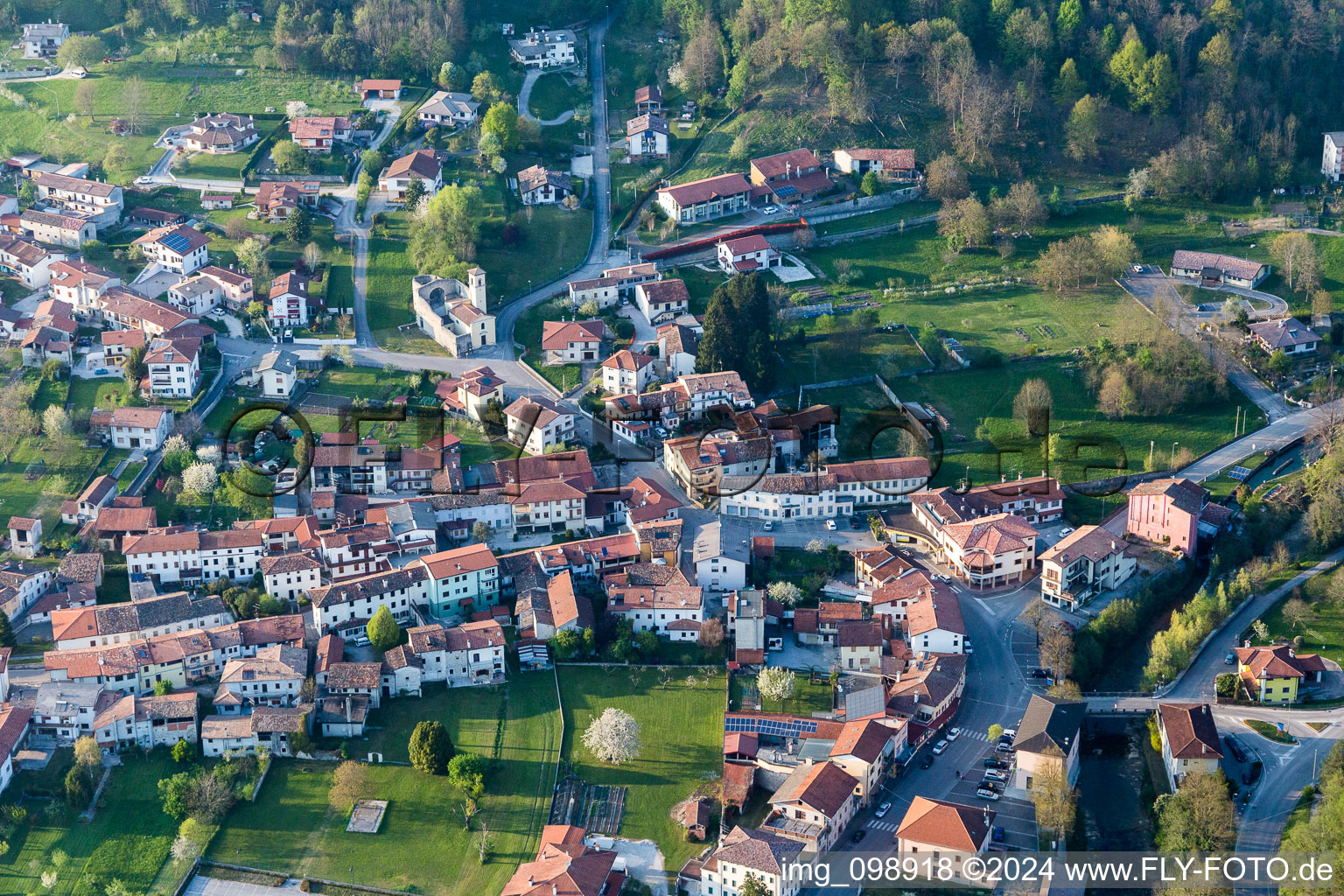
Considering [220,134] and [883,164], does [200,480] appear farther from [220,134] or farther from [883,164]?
[883,164]

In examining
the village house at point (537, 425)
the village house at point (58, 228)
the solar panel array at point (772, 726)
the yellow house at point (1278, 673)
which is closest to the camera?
the solar panel array at point (772, 726)

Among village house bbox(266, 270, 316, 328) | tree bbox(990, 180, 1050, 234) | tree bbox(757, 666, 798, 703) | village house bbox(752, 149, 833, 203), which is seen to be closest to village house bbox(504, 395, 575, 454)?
village house bbox(266, 270, 316, 328)

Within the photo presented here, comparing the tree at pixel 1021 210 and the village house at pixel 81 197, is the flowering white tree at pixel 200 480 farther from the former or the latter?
the tree at pixel 1021 210

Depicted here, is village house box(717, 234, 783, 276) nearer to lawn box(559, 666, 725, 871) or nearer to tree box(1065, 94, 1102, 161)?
tree box(1065, 94, 1102, 161)

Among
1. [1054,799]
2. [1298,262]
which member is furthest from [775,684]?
[1298,262]

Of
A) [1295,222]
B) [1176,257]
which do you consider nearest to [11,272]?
[1176,257]

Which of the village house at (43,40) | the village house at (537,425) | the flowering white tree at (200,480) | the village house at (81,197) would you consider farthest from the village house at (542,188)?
the village house at (43,40)

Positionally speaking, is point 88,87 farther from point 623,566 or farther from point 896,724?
point 896,724
